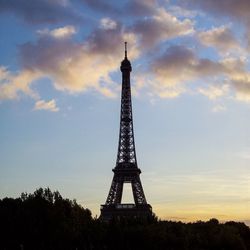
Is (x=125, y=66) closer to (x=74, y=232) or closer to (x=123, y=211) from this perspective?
(x=123, y=211)

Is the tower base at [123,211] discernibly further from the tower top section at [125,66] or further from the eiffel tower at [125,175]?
the tower top section at [125,66]

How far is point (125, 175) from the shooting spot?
12425 cm

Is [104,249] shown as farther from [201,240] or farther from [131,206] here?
[131,206]

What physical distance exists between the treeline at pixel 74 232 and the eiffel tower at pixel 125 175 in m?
32.2

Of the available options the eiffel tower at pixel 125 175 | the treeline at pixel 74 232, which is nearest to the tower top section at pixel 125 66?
the eiffel tower at pixel 125 175

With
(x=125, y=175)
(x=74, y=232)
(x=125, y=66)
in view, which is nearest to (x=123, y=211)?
(x=125, y=175)

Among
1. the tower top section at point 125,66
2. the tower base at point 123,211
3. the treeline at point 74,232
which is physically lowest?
the treeline at point 74,232

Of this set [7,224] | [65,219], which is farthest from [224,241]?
[7,224]

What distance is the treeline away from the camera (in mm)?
71688

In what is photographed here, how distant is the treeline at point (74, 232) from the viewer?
71.7 m

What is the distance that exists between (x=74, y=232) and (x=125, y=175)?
169 feet

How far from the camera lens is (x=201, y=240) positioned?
85.9 meters

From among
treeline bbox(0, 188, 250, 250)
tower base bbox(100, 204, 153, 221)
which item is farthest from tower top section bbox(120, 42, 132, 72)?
treeline bbox(0, 188, 250, 250)

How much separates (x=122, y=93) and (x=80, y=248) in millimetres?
58031
